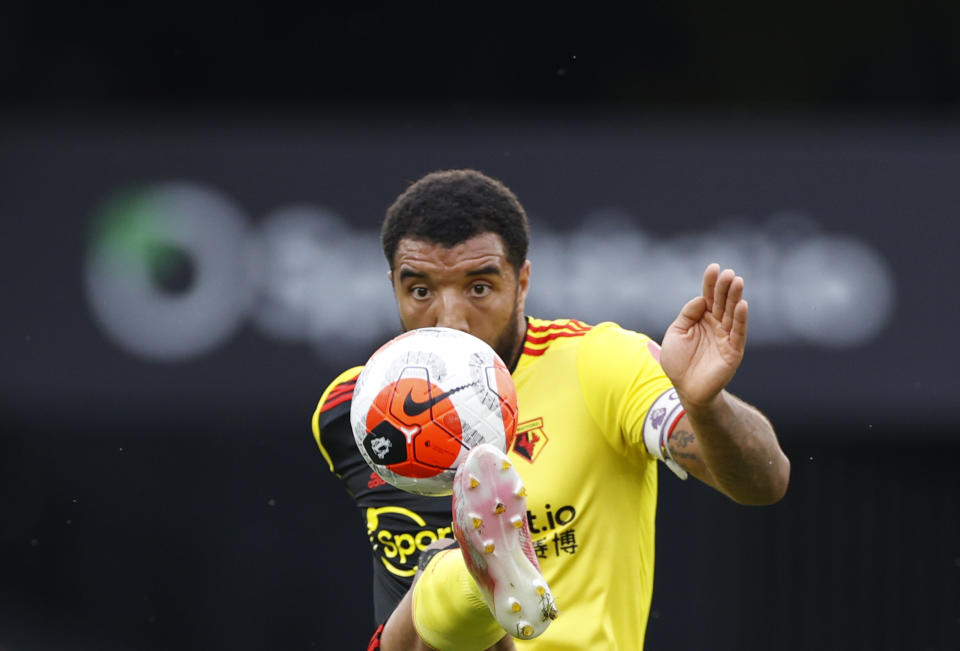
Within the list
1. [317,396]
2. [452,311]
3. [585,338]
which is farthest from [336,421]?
[317,396]

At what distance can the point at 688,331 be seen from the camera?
3.61 m

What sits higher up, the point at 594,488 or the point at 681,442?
the point at 681,442

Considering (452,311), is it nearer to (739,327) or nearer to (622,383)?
(622,383)

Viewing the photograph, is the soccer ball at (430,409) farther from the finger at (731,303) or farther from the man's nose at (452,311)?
the finger at (731,303)

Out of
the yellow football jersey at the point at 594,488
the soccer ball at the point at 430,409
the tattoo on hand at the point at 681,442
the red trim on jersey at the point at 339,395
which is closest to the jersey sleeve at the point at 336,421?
the red trim on jersey at the point at 339,395

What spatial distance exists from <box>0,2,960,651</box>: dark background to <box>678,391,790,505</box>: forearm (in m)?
3.82

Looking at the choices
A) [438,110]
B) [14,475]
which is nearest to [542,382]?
[14,475]

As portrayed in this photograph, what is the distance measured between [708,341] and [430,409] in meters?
0.77

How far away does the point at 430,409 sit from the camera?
366 centimetres

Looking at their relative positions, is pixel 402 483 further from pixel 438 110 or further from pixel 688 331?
pixel 438 110

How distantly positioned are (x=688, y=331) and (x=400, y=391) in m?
0.80

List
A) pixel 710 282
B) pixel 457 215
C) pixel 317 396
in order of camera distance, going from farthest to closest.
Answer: pixel 317 396, pixel 457 215, pixel 710 282

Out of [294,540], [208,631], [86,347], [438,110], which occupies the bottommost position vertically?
[208,631]

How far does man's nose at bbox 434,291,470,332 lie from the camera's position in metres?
4.23
